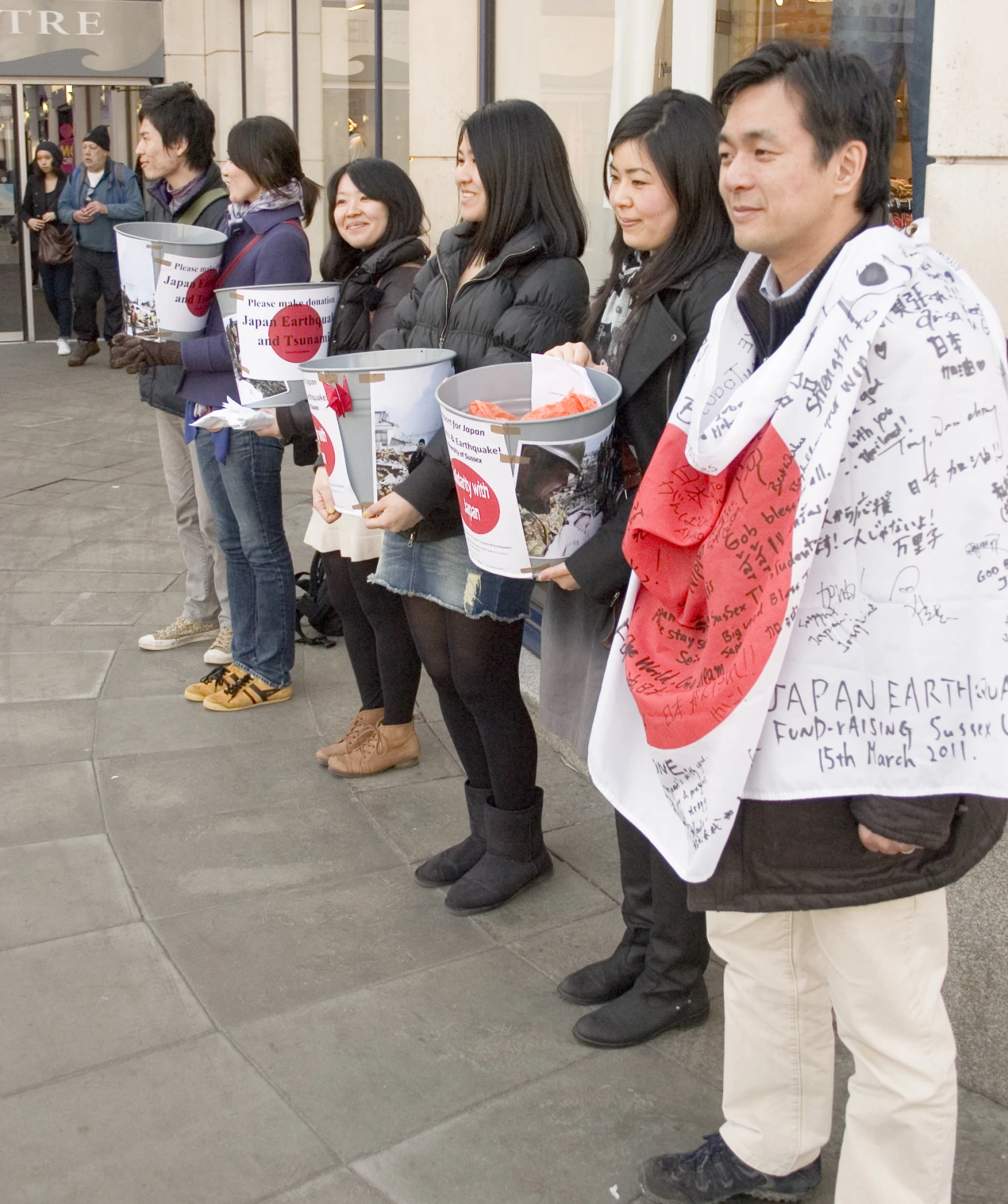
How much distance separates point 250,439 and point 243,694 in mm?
983

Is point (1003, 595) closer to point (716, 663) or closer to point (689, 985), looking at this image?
point (716, 663)

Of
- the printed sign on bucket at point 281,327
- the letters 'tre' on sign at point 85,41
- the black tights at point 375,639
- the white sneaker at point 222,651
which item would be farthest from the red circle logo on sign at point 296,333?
the letters 'tre' on sign at point 85,41

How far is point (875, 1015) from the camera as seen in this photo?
6.94 feet

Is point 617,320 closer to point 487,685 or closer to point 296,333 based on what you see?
point 487,685

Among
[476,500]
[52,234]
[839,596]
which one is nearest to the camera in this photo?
[839,596]

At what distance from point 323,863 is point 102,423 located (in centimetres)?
747

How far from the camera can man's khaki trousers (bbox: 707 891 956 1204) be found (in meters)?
2.10

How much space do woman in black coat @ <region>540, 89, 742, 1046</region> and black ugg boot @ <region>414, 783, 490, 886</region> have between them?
2.38 feet

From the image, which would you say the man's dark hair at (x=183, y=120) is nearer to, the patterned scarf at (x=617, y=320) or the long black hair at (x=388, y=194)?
the long black hair at (x=388, y=194)

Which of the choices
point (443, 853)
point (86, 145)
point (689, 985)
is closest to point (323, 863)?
point (443, 853)

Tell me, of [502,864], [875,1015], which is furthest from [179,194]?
[875,1015]

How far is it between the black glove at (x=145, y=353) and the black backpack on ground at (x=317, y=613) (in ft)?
4.13

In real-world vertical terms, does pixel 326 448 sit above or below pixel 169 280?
below

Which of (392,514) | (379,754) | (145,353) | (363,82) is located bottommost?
(379,754)
